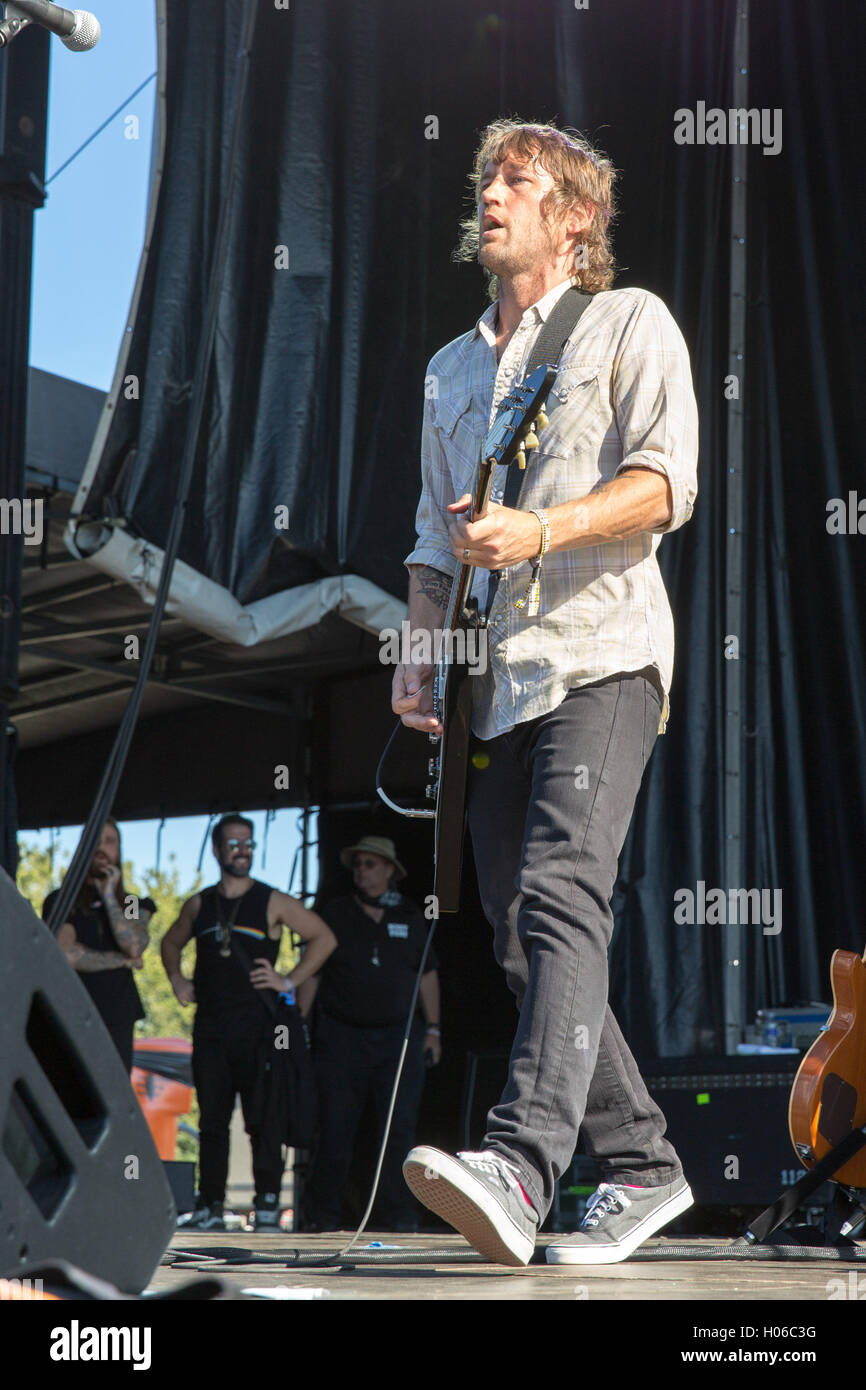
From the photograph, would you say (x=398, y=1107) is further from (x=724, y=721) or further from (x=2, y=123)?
(x=2, y=123)

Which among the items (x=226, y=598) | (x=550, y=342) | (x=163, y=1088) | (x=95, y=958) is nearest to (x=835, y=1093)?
(x=550, y=342)

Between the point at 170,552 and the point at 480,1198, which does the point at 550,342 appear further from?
the point at 170,552

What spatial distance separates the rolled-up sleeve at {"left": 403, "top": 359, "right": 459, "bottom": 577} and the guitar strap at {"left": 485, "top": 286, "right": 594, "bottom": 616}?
0.17m

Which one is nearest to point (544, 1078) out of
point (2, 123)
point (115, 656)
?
point (2, 123)

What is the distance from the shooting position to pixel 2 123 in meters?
3.77

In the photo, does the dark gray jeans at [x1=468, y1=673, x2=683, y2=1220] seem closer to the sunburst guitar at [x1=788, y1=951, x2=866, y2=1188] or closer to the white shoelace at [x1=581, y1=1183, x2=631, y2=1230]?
the white shoelace at [x1=581, y1=1183, x2=631, y2=1230]

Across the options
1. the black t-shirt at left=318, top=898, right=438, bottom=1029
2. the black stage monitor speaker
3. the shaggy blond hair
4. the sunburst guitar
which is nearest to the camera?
the black stage monitor speaker

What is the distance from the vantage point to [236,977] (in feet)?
20.5

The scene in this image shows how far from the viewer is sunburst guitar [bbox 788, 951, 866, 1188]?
3168 mm

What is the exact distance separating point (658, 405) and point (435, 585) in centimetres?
49

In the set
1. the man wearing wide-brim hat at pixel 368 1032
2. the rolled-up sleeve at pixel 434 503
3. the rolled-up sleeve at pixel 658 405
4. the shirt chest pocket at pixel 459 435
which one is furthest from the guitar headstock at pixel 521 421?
the man wearing wide-brim hat at pixel 368 1032

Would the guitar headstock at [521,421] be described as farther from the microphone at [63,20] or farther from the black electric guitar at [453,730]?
the microphone at [63,20]

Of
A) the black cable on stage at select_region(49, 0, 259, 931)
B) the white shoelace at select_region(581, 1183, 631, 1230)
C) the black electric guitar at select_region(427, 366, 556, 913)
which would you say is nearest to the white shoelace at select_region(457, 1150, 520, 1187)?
the white shoelace at select_region(581, 1183, 631, 1230)
